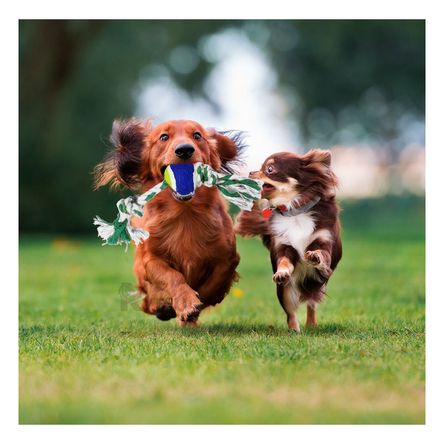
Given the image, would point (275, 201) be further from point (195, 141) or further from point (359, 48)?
point (359, 48)

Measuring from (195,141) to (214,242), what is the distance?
0.67 meters

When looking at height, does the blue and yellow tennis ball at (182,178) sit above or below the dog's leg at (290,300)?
above

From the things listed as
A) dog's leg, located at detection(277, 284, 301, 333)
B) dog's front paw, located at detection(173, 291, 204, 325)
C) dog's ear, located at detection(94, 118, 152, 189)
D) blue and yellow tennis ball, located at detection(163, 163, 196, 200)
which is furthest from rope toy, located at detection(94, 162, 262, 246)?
dog's leg, located at detection(277, 284, 301, 333)

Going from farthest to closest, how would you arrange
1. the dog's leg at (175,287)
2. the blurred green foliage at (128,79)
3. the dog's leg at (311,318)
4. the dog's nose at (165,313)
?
the blurred green foliage at (128,79) → the dog's nose at (165,313) → the dog's leg at (311,318) → the dog's leg at (175,287)

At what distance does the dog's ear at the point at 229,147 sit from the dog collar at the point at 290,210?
1.64 feet

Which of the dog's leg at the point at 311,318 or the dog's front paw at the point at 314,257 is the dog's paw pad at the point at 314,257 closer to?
the dog's front paw at the point at 314,257

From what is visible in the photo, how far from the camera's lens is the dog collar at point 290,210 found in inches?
191

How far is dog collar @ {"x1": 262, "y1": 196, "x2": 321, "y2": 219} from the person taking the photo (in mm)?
4863

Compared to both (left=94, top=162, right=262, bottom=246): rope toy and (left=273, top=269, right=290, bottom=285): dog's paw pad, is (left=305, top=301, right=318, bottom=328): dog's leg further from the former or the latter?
(left=94, top=162, right=262, bottom=246): rope toy

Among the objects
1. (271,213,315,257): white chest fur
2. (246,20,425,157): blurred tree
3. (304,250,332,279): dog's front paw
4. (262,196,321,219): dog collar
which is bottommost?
(304,250,332,279): dog's front paw

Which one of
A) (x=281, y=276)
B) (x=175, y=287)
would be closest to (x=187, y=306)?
(x=175, y=287)

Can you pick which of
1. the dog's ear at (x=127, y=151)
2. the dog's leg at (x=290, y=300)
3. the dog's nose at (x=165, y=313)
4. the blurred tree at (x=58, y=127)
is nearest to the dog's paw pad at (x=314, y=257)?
the dog's leg at (x=290, y=300)

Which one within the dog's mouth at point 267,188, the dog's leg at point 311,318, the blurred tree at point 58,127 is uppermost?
the blurred tree at point 58,127

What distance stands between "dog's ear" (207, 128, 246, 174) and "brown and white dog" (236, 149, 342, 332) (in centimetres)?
39
